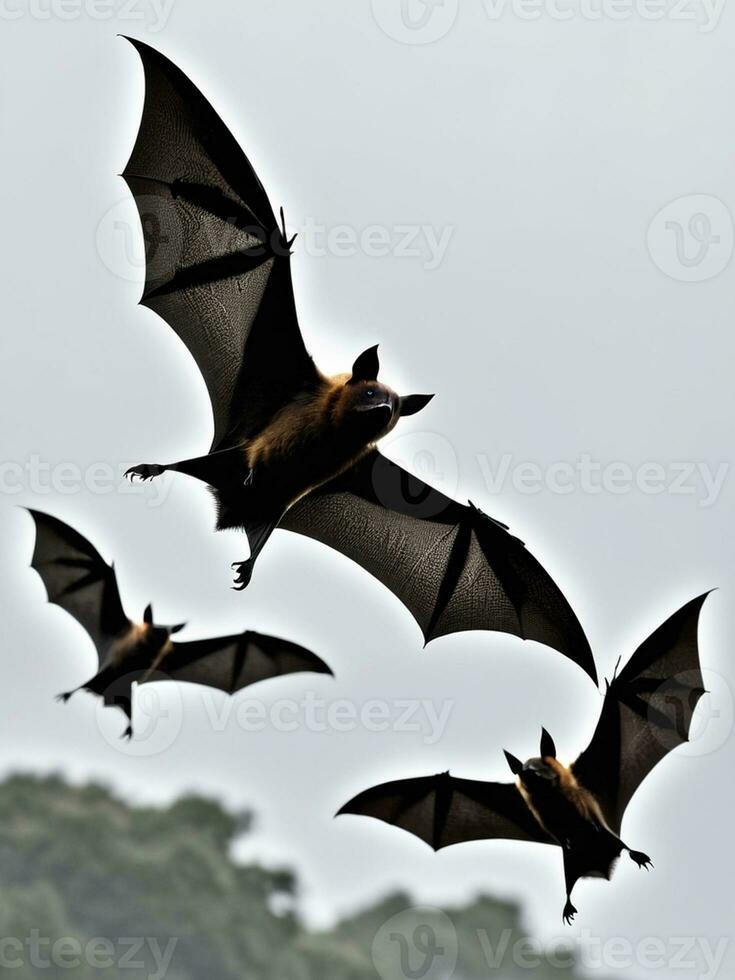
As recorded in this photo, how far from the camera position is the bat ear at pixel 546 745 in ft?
30.5

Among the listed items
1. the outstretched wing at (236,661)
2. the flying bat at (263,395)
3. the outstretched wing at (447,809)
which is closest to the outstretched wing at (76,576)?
the outstretched wing at (236,661)

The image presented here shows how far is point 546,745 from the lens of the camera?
9.29m

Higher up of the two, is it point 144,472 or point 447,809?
point 144,472

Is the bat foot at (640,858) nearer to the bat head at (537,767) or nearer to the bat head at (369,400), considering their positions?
the bat head at (537,767)

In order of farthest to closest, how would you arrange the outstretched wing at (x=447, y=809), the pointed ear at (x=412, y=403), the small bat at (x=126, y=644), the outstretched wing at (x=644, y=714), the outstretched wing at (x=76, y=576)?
the outstretched wing at (x=76, y=576), the small bat at (x=126, y=644), the outstretched wing at (x=447, y=809), the outstretched wing at (x=644, y=714), the pointed ear at (x=412, y=403)

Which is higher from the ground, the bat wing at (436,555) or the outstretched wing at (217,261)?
the outstretched wing at (217,261)

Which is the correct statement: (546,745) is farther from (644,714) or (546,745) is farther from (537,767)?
(644,714)

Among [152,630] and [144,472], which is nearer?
[144,472]

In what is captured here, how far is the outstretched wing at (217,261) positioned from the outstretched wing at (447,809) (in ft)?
12.9

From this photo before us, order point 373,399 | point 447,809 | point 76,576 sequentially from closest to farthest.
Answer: point 373,399, point 447,809, point 76,576

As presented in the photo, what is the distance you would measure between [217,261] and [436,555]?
9.84 feet

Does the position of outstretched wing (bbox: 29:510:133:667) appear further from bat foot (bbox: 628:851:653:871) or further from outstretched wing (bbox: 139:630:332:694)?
bat foot (bbox: 628:851:653:871)

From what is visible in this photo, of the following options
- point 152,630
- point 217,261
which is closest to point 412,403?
point 217,261

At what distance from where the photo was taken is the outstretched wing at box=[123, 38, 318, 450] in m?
8.25
